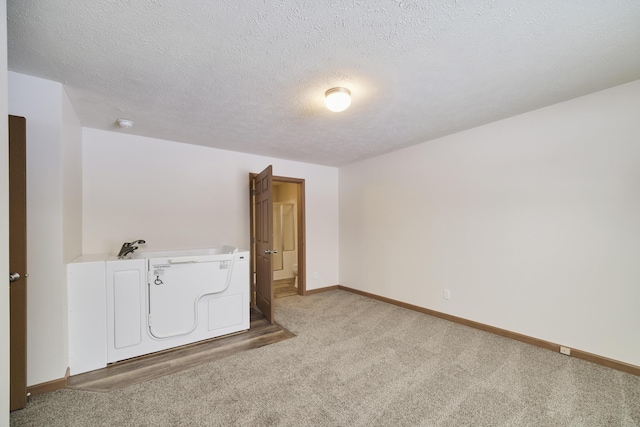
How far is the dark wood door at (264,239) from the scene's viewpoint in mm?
3309

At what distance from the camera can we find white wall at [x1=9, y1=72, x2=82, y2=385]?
191 cm

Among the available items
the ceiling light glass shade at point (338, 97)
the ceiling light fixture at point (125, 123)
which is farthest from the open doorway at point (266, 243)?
the ceiling light fixture at point (125, 123)

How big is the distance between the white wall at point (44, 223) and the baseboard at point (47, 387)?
3cm

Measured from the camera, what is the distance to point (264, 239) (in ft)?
11.6

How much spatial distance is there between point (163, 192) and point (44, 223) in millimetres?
1496

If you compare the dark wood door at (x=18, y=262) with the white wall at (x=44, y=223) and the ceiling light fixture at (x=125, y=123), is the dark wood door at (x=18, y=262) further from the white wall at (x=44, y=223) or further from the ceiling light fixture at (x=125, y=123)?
the ceiling light fixture at (x=125, y=123)

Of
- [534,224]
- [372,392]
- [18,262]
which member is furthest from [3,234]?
[534,224]

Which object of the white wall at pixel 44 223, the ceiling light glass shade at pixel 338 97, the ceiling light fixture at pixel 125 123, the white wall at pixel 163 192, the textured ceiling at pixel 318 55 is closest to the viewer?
the textured ceiling at pixel 318 55

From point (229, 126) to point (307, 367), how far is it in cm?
258

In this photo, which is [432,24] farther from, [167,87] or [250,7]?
[167,87]

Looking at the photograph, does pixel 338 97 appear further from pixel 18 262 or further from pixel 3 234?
pixel 18 262

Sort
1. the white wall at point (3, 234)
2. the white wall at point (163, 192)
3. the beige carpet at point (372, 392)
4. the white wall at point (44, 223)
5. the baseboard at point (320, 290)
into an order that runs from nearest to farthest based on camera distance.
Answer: the white wall at point (3, 234) → the beige carpet at point (372, 392) → the white wall at point (44, 223) → the white wall at point (163, 192) → the baseboard at point (320, 290)

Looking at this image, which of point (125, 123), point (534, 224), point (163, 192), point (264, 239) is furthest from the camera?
point (264, 239)

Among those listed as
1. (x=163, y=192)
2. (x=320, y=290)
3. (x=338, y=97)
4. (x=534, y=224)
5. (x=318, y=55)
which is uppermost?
(x=318, y=55)
